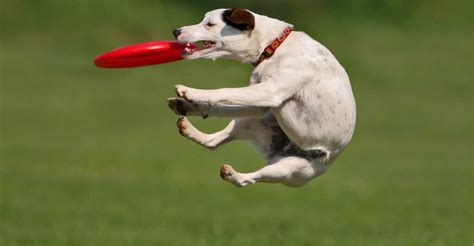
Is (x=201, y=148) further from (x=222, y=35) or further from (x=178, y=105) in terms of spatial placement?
(x=222, y=35)

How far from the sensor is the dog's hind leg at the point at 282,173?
873cm

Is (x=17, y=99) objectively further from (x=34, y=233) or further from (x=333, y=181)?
(x=34, y=233)

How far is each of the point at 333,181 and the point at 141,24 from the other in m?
14.0

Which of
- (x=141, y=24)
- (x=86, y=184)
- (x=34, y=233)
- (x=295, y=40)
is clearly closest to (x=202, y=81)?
(x=141, y=24)

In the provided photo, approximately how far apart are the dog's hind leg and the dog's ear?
978 mm

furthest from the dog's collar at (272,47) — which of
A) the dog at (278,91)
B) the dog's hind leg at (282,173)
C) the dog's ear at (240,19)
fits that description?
the dog's hind leg at (282,173)

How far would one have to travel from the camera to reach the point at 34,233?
48.9 ft

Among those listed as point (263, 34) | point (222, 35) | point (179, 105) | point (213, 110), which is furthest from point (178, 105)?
point (263, 34)

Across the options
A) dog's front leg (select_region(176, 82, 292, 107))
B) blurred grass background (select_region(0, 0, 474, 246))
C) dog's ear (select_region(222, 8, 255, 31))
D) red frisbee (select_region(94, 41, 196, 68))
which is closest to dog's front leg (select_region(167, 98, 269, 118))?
dog's front leg (select_region(176, 82, 292, 107))

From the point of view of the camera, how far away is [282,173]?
347 inches

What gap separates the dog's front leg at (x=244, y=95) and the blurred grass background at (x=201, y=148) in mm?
5891

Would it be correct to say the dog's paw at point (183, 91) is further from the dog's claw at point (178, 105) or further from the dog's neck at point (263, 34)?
the dog's neck at point (263, 34)

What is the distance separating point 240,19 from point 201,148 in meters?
17.4

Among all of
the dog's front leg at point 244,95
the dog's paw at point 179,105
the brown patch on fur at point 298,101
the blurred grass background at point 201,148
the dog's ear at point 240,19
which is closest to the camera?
the dog's front leg at point 244,95
